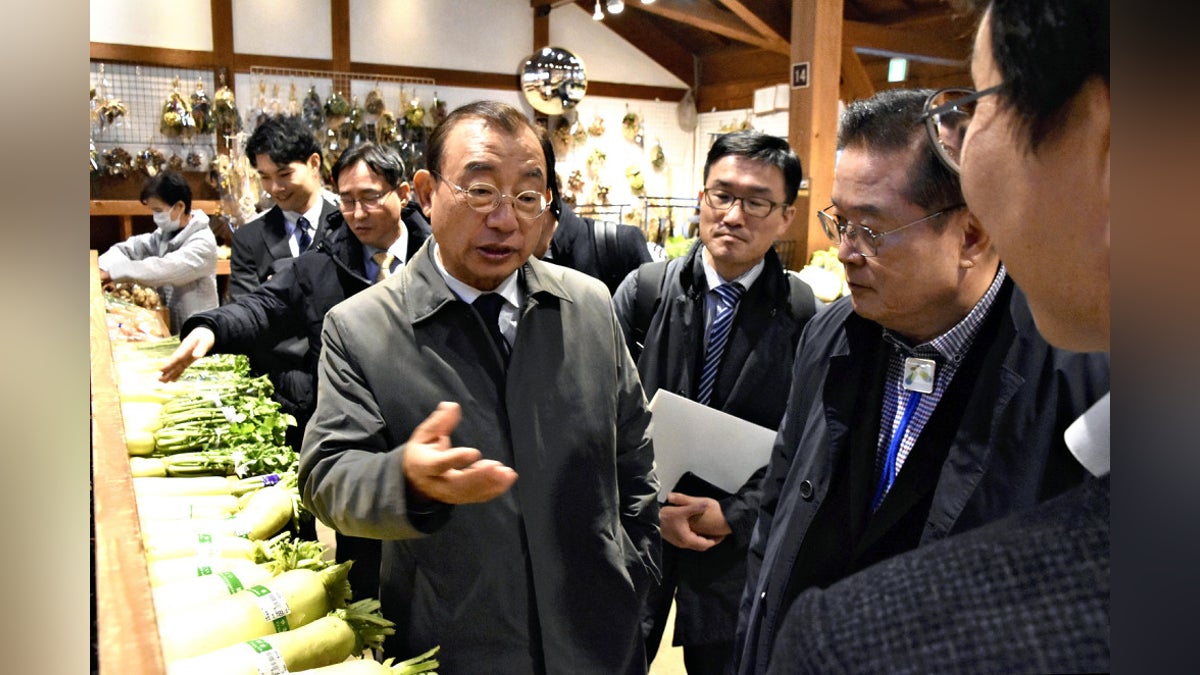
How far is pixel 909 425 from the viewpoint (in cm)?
72

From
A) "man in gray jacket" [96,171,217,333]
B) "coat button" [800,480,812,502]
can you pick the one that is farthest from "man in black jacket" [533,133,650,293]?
"man in gray jacket" [96,171,217,333]

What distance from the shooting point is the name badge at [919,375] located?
691 millimetres

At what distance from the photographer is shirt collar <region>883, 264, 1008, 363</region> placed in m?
0.66

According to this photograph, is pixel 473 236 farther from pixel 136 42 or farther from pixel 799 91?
pixel 136 42

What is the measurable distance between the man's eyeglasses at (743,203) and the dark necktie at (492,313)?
2.24ft

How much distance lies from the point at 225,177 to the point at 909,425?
5.98 m

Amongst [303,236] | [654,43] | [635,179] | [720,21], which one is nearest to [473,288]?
[303,236]

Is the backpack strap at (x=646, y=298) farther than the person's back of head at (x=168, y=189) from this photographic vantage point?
No

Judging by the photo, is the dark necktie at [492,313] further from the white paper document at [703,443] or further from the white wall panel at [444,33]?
the white wall panel at [444,33]

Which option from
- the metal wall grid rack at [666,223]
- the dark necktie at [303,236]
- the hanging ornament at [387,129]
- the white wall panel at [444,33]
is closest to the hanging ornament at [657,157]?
the metal wall grid rack at [666,223]

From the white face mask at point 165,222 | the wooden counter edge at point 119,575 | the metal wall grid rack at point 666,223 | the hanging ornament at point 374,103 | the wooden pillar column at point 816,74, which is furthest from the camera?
the metal wall grid rack at point 666,223

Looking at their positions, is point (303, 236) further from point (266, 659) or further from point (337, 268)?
point (266, 659)

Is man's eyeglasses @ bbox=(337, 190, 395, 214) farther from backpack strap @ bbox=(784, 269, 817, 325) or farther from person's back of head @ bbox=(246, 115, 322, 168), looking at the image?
backpack strap @ bbox=(784, 269, 817, 325)

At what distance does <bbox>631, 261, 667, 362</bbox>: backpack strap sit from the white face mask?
3.35m
